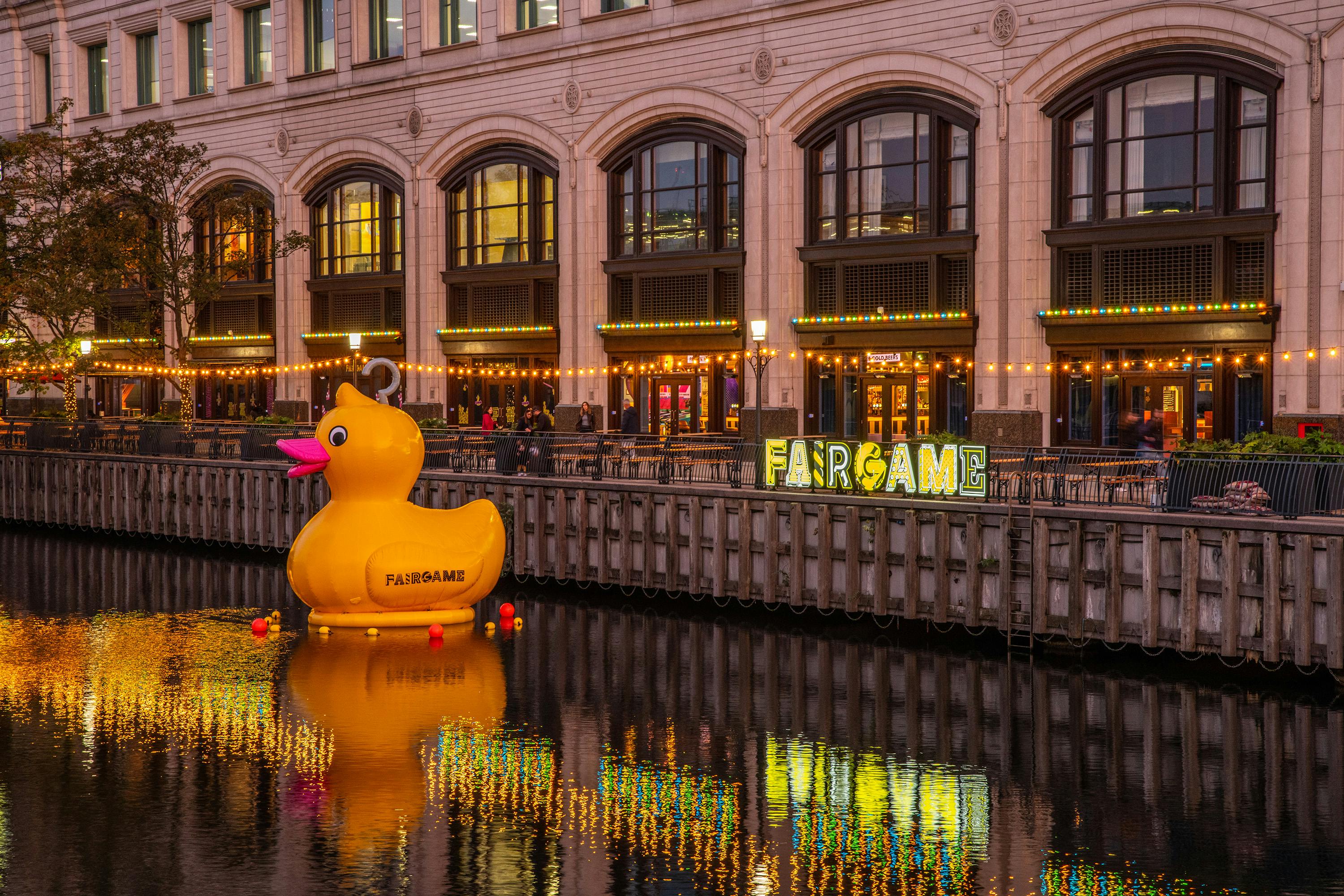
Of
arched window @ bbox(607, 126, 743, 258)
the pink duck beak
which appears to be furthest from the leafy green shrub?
arched window @ bbox(607, 126, 743, 258)

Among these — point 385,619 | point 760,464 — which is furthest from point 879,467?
point 385,619

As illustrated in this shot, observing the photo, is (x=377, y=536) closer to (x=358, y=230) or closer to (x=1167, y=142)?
(x=1167, y=142)

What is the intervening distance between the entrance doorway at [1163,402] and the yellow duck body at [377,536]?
20342 millimetres

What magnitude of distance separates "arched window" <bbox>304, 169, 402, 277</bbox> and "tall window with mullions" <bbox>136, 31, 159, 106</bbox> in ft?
38.7

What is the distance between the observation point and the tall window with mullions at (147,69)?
209 ft

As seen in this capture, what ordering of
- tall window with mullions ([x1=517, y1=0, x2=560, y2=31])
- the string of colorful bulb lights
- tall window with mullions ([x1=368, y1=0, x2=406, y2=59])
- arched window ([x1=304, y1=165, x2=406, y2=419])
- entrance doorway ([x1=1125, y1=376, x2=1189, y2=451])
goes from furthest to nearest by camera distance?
arched window ([x1=304, y1=165, x2=406, y2=419]) → tall window with mullions ([x1=368, y1=0, x2=406, y2=59]) → tall window with mullions ([x1=517, y1=0, x2=560, y2=31]) → entrance doorway ([x1=1125, y1=376, x2=1189, y2=451]) → the string of colorful bulb lights

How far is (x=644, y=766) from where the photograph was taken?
619 inches

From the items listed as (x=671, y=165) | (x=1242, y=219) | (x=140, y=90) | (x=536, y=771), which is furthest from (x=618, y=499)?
(x=140, y=90)

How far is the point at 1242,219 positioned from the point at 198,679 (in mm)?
26895

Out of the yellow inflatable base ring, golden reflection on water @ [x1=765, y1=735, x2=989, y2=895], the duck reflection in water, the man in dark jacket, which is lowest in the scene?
golden reflection on water @ [x1=765, y1=735, x2=989, y2=895]

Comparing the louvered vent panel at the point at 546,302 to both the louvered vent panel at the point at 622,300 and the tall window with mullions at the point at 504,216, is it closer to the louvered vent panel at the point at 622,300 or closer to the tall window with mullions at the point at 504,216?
the tall window with mullions at the point at 504,216

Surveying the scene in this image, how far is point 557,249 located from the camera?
49.6 m

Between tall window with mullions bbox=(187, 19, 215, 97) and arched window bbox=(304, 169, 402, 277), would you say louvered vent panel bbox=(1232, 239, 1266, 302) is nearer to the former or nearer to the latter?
arched window bbox=(304, 169, 402, 277)

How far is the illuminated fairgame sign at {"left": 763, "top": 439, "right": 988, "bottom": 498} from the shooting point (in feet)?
76.4
